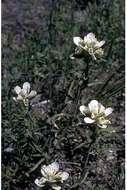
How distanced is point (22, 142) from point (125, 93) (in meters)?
0.80

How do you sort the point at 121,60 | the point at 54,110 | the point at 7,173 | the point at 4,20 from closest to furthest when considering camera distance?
the point at 7,173
the point at 54,110
the point at 121,60
the point at 4,20

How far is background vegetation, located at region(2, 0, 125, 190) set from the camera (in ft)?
8.87

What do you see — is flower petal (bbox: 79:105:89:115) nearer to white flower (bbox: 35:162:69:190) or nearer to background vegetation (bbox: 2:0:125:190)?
background vegetation (bbox: 2:0:125:190)

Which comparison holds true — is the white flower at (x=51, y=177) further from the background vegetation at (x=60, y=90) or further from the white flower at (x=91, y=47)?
the white flower at (x=91, y=47)

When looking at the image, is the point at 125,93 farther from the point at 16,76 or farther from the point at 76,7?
the point at 76,7

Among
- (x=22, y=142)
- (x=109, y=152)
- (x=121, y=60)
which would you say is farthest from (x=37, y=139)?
(x=121, y=60)

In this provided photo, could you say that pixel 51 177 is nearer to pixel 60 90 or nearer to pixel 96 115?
pixel 96 115

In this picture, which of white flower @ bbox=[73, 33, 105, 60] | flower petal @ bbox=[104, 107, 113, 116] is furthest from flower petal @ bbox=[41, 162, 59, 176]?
white flower @ bbox=[73, 33, 105, 60]

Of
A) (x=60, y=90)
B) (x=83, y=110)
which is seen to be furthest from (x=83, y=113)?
(x=60, y=90)

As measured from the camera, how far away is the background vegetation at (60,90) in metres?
2.70

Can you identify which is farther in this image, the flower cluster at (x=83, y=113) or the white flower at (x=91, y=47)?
the white flower at (x=91, y=47)

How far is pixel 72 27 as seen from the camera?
3650mm

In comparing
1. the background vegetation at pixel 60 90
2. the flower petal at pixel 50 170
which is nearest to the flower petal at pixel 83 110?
the background vegetation at pixel 60 90

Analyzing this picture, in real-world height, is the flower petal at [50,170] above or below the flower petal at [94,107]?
below
